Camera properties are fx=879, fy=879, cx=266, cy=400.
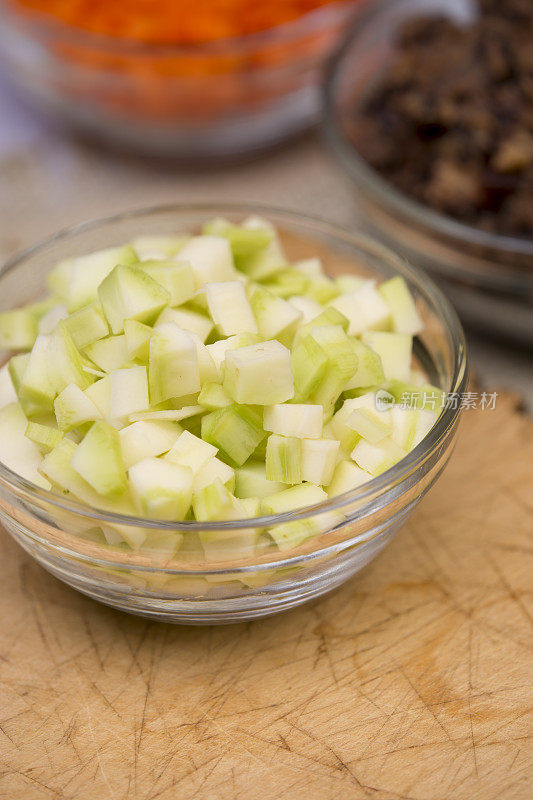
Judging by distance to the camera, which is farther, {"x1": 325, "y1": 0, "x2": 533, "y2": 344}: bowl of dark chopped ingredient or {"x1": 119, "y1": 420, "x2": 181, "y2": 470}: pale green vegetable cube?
{"x1": 325, "y1": 0, "x2": 533, "y2": 344}: bowl of dark chopped ingredient

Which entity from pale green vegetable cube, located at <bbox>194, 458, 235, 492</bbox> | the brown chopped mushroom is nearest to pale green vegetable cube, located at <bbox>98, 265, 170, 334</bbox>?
pale green vegetable cube, located at <bbox>194, 458, 235, 492</bbox>

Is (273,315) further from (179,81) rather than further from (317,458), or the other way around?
(179,81)

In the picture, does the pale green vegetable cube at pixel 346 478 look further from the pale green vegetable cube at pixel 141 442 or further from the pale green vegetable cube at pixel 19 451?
the pale green vegetable cube at pixel 19 451

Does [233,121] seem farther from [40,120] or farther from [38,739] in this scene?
[38,739]

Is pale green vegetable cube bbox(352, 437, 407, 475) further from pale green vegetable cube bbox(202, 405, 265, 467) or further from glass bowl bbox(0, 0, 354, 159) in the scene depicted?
glass bowl bbox(0, 0, 354, 159)

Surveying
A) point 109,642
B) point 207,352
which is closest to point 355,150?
point 207,352

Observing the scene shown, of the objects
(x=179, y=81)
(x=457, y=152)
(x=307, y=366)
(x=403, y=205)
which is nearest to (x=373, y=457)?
(x=307, y=366)
